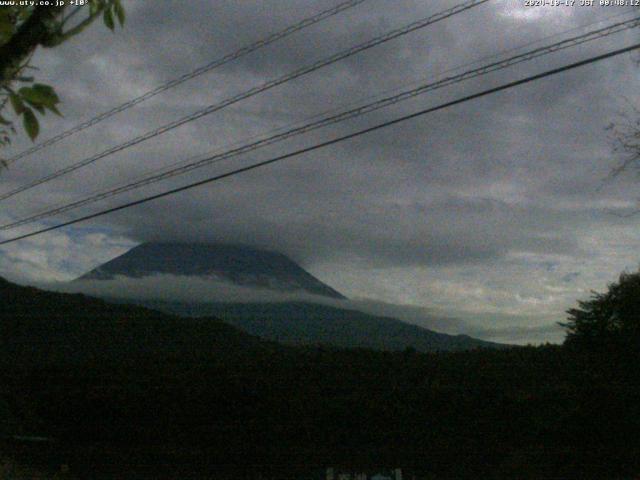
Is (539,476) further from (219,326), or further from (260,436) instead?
(219,326)

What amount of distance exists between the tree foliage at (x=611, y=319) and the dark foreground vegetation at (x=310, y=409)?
0.58 feet

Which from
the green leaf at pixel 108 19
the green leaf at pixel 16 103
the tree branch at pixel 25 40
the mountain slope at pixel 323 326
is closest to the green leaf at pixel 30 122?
the green leaf at pixel 16 103

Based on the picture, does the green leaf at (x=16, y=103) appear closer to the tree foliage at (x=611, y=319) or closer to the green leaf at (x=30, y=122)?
the green leaf at (x=30, y=122)

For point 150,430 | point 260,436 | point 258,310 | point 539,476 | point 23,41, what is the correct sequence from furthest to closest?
point 258,310 < point 150,430 < point 260,436 < point 539,476 < point 23,41

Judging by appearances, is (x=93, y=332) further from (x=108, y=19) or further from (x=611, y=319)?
(x=108, y=19)

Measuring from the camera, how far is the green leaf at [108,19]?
3104mm

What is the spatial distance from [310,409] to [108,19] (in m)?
10.7

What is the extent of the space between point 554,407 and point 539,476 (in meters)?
1.12

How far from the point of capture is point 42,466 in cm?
1482

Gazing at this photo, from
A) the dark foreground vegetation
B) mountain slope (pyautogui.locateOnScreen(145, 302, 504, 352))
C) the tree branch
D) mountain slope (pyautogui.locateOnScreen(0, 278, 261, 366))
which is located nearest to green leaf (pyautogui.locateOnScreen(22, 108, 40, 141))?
the tree branch

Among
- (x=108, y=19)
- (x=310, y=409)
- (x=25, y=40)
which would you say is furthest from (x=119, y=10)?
(x=310, y=409)

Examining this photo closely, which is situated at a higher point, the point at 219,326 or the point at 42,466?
the point at 219,326

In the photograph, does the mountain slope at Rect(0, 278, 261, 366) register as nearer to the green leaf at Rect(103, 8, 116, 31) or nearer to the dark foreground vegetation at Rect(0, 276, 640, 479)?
the dark foreground vegetation at Rect(0, 276, 640, 479)

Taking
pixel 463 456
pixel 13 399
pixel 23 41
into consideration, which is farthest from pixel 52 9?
pixel 13 399
